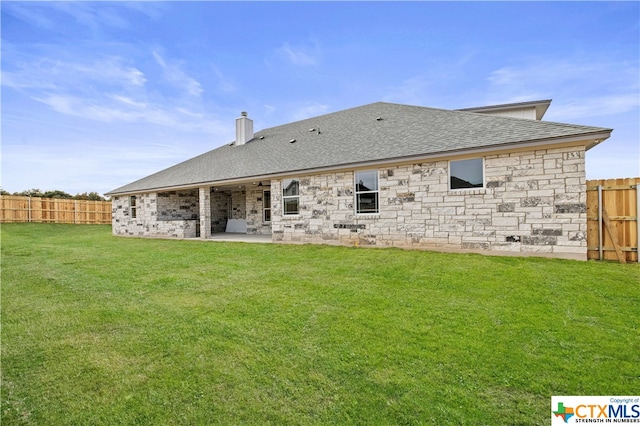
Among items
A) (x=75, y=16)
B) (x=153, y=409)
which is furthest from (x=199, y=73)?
(x=153, y=409)

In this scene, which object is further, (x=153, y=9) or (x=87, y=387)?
(x=153, y=9)

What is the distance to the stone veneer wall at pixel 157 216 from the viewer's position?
1603 centimetres

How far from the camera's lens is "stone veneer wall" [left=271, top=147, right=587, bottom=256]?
723cm

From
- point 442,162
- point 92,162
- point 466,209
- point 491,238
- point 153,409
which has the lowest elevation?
point 153,409

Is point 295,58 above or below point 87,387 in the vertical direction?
above

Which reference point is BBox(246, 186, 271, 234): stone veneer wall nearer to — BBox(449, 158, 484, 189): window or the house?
the house

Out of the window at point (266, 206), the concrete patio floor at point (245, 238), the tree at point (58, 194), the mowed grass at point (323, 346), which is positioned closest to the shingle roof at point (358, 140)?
the window at point (266, 206)

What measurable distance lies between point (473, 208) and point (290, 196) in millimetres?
6813

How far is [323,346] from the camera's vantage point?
136 inches

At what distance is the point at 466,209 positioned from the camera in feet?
27.7

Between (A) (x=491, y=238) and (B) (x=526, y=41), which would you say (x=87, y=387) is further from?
(B) (x=526, y=41)

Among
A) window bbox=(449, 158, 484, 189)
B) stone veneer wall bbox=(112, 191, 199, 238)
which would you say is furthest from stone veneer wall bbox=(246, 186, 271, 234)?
window bbox=(449, 158, 484, 189)

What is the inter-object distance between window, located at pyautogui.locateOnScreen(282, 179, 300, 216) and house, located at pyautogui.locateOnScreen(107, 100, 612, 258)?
0.04m

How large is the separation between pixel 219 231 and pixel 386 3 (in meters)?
15.0
